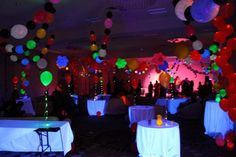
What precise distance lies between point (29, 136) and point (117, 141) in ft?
6.29

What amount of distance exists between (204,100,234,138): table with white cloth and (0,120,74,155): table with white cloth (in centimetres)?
341

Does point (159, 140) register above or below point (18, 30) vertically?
below

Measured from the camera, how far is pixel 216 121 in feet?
19.3

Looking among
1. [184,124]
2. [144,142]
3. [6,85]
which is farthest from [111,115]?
[144,142]

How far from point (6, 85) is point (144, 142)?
803 centimetres

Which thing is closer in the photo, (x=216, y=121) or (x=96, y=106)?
(x=216, y=121)

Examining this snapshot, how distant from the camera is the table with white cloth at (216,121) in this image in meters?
5.75

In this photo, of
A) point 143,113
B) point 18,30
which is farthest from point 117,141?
point 18,30

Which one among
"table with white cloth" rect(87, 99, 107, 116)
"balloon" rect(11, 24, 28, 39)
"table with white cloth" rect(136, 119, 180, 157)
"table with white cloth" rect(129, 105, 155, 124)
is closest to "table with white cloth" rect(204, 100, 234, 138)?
"table with white cloth" rect(129, 105, 155, 124)

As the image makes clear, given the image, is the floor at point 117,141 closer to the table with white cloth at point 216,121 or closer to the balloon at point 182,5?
the table with white cloth at point 216,121

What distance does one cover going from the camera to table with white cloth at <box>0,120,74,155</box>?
4.39 meters

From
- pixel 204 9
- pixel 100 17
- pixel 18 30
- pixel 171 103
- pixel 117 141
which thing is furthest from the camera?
pixel 171 103

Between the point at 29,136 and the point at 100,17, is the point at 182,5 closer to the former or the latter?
the point at 29,136

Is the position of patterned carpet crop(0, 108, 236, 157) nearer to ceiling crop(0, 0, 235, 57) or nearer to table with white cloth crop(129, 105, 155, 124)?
table with white cloth crop(129, 105, 155, 124)
